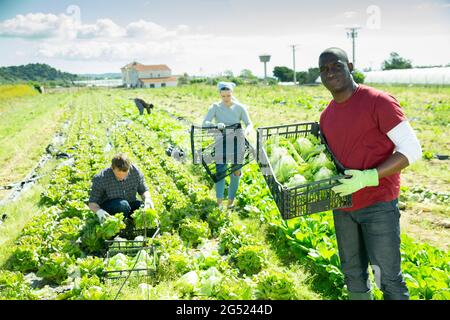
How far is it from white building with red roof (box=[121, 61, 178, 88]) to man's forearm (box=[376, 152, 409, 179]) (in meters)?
44.5

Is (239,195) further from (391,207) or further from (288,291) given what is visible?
(391,207)

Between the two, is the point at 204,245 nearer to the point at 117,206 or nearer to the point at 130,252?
the point at 130,252

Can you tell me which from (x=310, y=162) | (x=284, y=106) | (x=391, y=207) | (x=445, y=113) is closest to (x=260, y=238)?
(x=310, y=162)

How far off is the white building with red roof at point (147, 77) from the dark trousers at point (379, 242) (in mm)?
44238

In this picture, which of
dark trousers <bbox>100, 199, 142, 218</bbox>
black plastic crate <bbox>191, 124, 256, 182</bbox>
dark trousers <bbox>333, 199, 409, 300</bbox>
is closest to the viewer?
dark trousers <bbox>333, 199, 409, 300</bbox>

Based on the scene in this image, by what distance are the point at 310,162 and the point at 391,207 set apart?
0.62m

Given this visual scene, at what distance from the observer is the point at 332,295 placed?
11.2ft

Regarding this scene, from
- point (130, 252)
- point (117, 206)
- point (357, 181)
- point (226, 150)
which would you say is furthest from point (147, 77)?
point (357, 181)

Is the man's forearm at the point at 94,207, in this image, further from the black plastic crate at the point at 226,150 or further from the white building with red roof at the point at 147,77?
the white building with red roof at the point at 147,77

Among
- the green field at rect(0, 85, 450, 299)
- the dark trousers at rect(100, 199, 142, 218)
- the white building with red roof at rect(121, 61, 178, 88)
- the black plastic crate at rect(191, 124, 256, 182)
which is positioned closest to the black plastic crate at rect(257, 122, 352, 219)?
the green field at rect(0, 85, 450, 299)

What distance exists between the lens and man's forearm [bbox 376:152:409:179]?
2.38 metres

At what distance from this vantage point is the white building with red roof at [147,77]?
46.6m

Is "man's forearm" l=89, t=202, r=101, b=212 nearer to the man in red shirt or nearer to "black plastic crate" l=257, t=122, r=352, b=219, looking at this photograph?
"black plastic crate" l=257, t=122, r=352, b=219

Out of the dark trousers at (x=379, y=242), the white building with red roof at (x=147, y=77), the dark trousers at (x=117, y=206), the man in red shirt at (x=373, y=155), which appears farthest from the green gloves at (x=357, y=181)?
the white building with red roof at (x=147, y=77)
